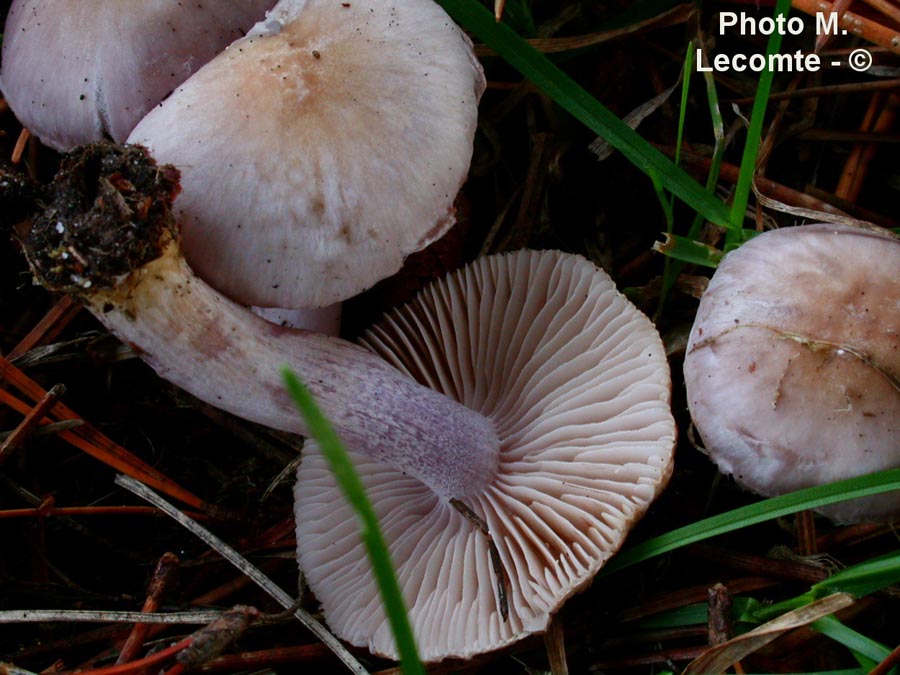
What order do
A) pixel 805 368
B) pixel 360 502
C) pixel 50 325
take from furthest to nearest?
pixel 50 325 < pixel 805 368 < pixel 360 502

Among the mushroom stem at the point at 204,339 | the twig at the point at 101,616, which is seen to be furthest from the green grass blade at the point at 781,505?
the twig at the point at 101,616

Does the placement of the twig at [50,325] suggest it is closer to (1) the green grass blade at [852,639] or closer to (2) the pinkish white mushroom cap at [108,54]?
(2) the pinkish white mushroom cap at [108,54]

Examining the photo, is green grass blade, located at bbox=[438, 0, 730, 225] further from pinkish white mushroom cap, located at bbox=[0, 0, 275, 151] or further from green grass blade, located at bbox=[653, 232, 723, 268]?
pinkish white mushroom cap, located at bbox=[0, 0, 275, 151]

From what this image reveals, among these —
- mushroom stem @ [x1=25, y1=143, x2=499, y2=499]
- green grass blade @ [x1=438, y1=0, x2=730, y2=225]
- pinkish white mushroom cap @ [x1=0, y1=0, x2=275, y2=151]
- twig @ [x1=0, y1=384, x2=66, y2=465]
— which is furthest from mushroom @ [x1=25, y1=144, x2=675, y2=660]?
twig @ [x1=0, y1=384, x2=66, y2=465]

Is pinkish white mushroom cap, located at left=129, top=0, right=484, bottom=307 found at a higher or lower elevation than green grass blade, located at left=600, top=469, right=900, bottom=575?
higher

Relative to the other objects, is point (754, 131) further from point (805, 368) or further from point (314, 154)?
point (314, 154)

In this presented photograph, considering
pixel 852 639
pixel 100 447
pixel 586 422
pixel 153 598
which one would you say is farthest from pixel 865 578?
pixel 100 447
